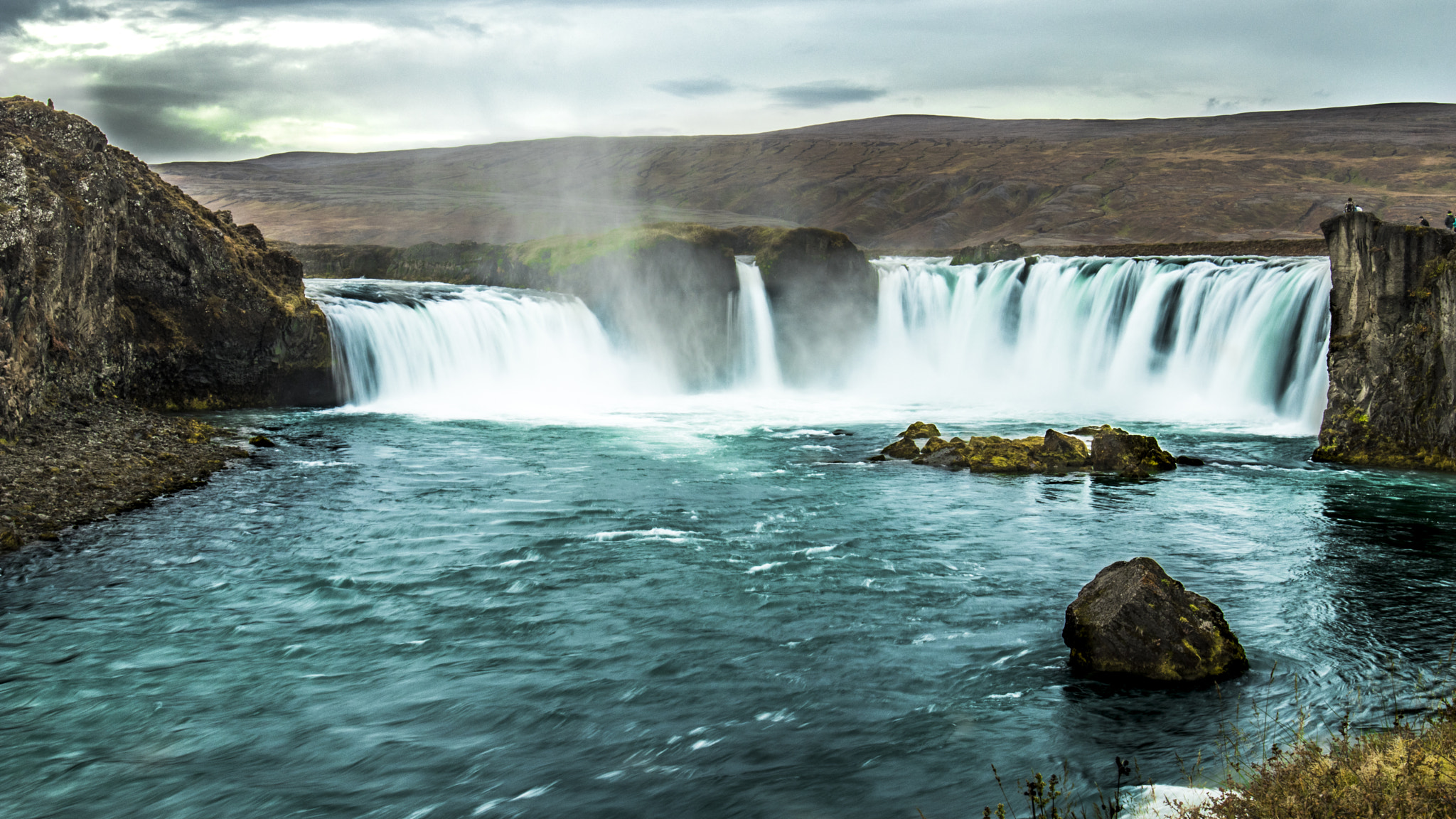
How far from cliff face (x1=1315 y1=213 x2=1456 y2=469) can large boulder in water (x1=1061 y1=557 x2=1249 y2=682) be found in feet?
48.4

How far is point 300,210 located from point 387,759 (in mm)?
140339

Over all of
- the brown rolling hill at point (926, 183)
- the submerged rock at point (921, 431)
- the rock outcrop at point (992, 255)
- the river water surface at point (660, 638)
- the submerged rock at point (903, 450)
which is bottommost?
the river water surface at point (660, 638)

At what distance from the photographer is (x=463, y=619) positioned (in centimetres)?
1209

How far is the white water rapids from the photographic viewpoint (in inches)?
1242

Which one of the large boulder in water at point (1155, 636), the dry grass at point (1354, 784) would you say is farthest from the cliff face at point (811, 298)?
the dry grass at point (1354, 784)

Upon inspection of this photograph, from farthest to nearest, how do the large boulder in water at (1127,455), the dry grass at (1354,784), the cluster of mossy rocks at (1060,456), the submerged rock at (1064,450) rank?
the submerged rock at (1064,450)
the cluster of mossy rocks at (1060,456)
the large boulder in water at (1127,455)
the dry grass at (1354,784)

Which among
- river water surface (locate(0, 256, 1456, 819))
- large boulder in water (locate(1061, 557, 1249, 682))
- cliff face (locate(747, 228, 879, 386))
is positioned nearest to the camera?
river water surface (locate(0, 256, 1456, 819))

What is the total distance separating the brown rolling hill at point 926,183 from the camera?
108188 millimetres

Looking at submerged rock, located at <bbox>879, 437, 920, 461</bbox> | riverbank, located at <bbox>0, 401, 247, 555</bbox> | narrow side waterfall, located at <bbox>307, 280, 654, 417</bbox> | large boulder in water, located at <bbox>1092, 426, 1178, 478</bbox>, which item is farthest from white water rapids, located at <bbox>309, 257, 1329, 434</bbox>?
submerged rock, located at <bbox>879, 437, 920, 461</bbox>

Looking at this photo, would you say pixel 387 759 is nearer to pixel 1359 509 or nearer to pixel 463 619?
pixel 463 619

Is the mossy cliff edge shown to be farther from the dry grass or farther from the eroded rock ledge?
the dry grass

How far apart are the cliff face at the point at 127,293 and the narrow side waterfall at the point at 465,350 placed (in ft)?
5.31

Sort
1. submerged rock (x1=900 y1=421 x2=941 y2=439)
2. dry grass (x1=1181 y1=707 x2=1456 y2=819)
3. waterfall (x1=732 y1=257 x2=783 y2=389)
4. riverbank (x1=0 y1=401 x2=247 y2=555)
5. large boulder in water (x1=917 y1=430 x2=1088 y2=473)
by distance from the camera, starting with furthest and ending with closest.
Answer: waterfall (x1=732 y1=257 x2=783 y2=389) < submerged rock (x1=900 y1=421 x2=941 y2=439) < large boulder in water (x1=917 y1=430 x2=1088 y2=473) < riverbank (x1=0 y1=401 x2=247 y2=555) < dry grass (x1=1181 y1=707 x2=1456 y2=819)

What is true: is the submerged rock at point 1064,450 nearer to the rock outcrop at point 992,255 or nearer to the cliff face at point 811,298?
the cliff face at point 811,298
